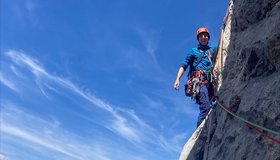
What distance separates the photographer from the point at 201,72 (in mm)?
10172

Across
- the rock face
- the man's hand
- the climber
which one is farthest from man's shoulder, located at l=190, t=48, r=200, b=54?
the rock face

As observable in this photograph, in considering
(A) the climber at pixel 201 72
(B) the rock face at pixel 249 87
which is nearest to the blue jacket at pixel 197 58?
(A) the climber at pixel 201 72

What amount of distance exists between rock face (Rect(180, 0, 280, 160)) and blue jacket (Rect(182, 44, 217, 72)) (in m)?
0.89

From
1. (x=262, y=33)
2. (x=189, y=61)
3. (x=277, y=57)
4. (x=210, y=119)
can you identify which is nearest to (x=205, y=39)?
(x=189, y=61)

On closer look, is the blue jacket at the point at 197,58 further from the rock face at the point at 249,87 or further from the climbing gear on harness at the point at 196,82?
the rock face at the point at 249,87

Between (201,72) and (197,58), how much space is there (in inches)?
21.1

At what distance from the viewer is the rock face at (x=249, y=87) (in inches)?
238

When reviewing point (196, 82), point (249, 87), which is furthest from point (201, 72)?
point (249, 87)

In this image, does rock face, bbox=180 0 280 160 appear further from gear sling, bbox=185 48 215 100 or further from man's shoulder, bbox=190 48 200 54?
man's shoulder, bbox=190 48 200 54

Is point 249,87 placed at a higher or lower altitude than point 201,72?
lower

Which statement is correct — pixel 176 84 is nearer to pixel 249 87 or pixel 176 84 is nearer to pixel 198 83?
pixel 198 83

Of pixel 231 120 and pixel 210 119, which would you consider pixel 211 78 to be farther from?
pixel 231 120

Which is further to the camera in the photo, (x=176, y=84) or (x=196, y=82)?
(x=176, y=84)

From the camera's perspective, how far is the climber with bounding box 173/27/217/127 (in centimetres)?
998
